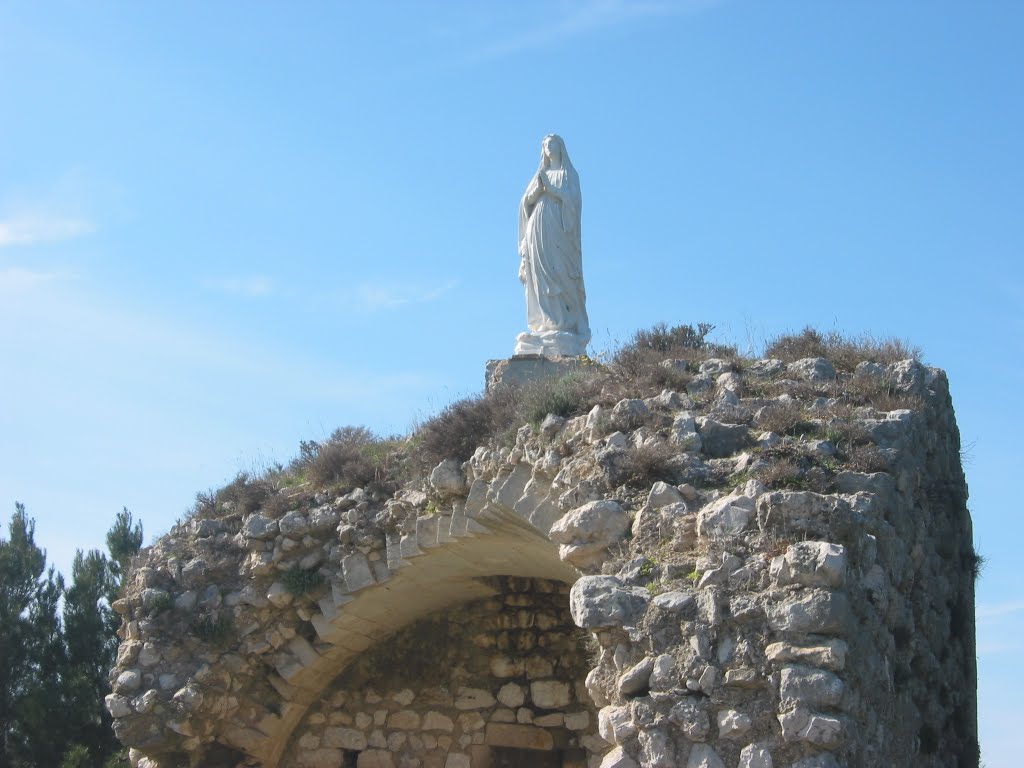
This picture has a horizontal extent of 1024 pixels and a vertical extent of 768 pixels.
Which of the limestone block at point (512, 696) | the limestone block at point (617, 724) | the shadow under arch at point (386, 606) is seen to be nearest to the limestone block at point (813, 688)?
the limestone block at point (617, 724)

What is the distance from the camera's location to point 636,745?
6863 millimetres

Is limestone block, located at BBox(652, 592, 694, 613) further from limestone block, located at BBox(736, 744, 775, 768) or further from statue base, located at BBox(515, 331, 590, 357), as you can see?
statue base, located at BBox(515, 331, 590, 357)

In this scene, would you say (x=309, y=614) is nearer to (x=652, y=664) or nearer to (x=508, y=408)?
(x=508, y=408)

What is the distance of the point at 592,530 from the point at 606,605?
28.5 inches

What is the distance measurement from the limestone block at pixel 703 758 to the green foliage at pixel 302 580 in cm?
430

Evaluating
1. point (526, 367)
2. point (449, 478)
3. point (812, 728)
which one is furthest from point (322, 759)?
point (812, 728)

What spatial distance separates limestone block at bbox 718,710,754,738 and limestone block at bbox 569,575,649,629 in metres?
0.75

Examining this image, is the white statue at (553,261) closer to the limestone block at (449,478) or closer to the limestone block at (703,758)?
the limestone block at (449,478)

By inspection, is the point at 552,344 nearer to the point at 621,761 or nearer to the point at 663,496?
the point at 663,496

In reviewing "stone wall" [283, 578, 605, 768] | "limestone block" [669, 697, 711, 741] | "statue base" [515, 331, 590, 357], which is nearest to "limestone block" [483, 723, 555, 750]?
"stone wall" [283, 578, 605, 768]

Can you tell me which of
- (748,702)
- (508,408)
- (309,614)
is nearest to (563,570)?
(508,408)

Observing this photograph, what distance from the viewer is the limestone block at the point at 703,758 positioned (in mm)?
6574

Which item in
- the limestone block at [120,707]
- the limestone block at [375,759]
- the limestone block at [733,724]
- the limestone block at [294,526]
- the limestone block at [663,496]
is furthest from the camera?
the limestone block at [375,759]

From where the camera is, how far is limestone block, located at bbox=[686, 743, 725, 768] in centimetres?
657
